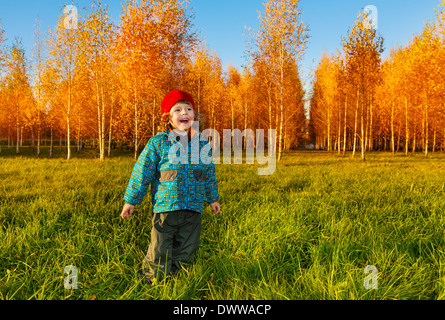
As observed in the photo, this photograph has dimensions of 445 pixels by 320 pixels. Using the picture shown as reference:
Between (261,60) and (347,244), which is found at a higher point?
(261,60)

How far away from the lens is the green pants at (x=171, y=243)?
7.73ft

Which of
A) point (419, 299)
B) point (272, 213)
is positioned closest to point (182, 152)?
point (272, 213)

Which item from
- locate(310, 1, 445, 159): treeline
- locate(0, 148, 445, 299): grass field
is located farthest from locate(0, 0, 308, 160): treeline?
locate(0, 148, 445, 299): grass field

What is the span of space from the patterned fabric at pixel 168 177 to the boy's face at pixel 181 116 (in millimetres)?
147

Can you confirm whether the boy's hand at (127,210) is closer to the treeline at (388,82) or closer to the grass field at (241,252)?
the grass field at (241,252)

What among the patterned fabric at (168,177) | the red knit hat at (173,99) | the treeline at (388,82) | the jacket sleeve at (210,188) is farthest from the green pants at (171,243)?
the treeline at (388,82)

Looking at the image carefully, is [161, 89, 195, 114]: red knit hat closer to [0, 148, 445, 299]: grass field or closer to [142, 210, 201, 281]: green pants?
[142, 210, 201, 281]: green pants

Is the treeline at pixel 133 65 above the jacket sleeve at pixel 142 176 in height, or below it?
above

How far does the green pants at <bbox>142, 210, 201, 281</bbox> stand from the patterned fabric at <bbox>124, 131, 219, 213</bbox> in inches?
4.3

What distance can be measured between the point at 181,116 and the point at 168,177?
64cm

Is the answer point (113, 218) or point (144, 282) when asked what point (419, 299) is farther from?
point (113, 218)

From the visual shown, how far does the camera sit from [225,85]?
27797 mm

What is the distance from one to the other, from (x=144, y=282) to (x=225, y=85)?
27241 mm

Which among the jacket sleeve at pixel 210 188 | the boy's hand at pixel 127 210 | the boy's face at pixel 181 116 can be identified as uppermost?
the boy's face at pixel 181 116
